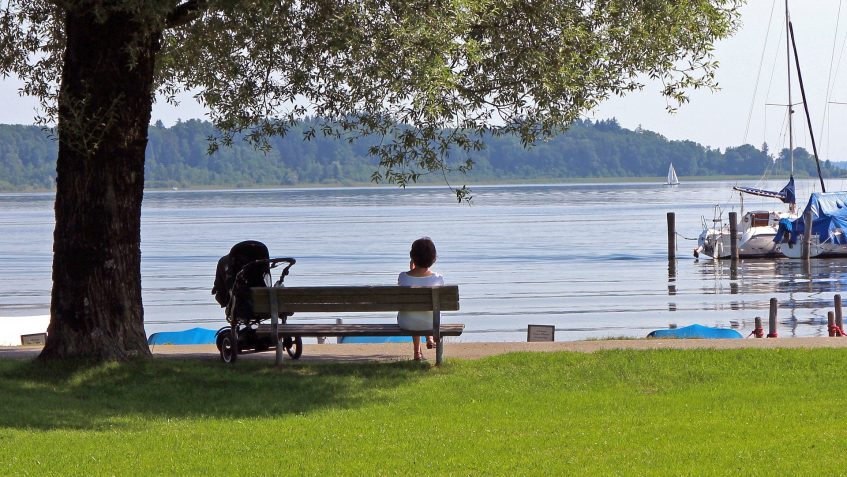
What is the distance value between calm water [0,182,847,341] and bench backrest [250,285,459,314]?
14541 millimetres

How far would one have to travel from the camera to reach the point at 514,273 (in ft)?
155

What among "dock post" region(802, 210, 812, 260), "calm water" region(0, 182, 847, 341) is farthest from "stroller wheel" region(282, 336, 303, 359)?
"dock post" region(802, 210, 812, 260)

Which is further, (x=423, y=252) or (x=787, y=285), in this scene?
(x=787, y=285)

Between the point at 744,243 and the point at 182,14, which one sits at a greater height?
the point at 182,14

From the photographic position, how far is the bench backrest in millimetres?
11359

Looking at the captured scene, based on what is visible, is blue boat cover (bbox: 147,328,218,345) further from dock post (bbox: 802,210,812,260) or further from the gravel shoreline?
dock post (bbox: 802,210,812,260)

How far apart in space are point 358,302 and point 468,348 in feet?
7.51

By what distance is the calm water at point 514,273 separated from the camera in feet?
100

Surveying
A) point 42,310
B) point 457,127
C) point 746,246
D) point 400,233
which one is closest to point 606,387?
point 457,127

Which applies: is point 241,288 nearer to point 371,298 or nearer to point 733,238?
point 371,298

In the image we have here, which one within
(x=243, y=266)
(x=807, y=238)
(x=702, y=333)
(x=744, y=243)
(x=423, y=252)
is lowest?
(x=744, y=243)

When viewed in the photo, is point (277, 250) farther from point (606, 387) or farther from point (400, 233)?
point (606, 387)

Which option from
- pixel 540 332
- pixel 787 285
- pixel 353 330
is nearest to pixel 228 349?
pixel 353 330

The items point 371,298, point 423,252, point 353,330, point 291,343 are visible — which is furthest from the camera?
point 291,343
